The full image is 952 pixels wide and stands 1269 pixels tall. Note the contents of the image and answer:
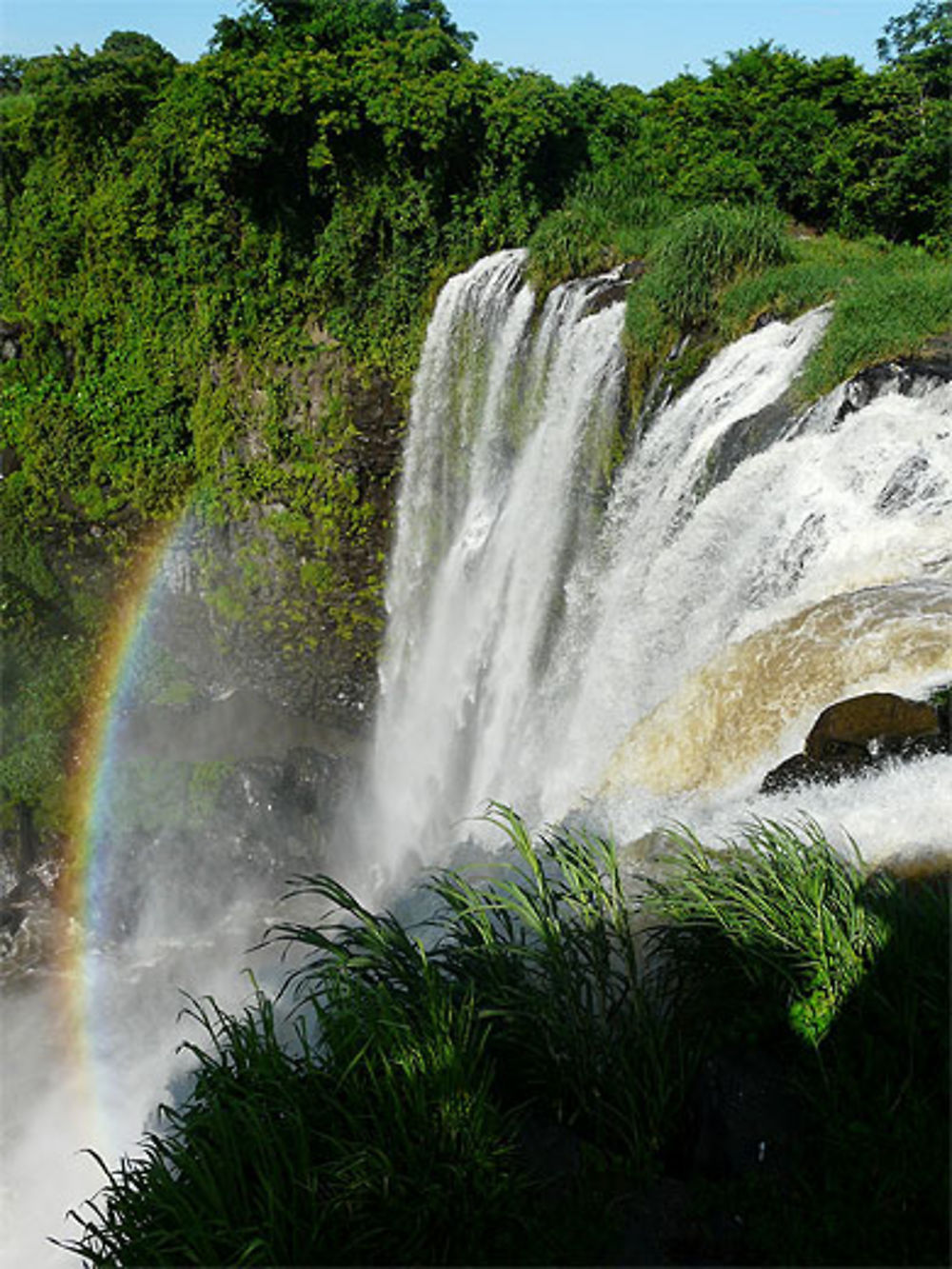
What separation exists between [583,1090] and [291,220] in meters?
12.7

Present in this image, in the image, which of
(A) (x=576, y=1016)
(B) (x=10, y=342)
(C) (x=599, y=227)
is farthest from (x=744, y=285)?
(B) (x=10, y=342)

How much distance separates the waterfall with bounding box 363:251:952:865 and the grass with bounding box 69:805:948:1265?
112 centimetres

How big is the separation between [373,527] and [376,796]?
11.3ft

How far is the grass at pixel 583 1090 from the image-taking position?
322cm

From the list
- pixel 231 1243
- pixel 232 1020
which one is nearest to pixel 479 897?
pixel 232 1020

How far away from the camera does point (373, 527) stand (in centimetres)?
1373

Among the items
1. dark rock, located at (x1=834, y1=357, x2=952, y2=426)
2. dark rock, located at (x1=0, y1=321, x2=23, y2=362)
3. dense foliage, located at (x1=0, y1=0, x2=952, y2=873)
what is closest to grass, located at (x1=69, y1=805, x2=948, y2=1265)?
dark rock, located at (x1=834, y1=357, x2=952, y2=426)

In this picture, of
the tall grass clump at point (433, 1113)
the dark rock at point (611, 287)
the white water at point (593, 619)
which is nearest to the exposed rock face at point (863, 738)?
the white water at point (593, 619)

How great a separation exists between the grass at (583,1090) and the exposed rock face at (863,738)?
1.19m

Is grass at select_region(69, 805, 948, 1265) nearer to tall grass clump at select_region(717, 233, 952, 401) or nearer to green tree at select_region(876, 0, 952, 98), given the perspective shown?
tall grass clump at select_region(717, 233, 952, 401)

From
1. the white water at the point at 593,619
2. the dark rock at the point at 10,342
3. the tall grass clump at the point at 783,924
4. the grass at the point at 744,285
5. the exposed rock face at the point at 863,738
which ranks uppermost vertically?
the dark rock at the point at 10,342

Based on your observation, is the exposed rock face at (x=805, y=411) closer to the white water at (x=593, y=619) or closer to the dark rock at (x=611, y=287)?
the white water at (x=593, y=619)

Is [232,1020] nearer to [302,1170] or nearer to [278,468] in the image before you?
[302,1170]

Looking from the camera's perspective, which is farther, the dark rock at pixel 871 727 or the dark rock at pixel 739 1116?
the dark rock at pixel 871 727
